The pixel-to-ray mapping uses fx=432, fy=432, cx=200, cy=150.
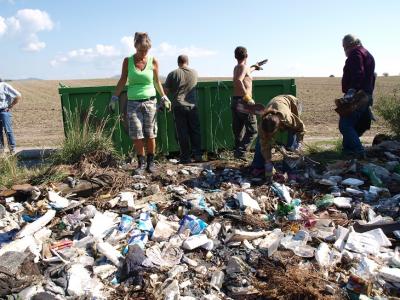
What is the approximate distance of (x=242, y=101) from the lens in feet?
21.6

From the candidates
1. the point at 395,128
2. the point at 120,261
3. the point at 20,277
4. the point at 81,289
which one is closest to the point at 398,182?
the point at 395,128

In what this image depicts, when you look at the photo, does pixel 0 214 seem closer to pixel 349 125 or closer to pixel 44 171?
pixel 44 171

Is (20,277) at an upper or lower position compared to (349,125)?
lower

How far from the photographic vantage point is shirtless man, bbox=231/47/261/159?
21.4ft

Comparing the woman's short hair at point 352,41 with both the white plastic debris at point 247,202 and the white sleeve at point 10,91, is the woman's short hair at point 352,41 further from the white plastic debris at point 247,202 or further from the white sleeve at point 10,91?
the white sleeve at point 10,91

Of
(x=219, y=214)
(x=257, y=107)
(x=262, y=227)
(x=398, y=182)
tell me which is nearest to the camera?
(x=262, y=227)

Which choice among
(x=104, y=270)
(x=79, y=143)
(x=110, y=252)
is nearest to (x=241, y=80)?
(x=79, y=143)

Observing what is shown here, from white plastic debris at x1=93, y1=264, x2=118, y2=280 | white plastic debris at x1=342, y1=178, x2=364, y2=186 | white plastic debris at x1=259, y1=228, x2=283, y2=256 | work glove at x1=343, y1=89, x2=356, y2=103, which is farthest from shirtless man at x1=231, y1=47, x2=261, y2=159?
white plastic debris at x1=93, y1=264, x2=118, y2=280

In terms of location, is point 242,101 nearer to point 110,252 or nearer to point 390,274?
point 110,252

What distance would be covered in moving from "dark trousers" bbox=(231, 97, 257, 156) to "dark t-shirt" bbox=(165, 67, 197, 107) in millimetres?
687

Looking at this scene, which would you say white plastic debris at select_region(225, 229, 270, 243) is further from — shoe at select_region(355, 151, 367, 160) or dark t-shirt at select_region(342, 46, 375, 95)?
dark t-shirt at select_region(342, 46, 375, 95)

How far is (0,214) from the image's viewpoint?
4801mm

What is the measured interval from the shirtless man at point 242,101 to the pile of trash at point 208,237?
0.92 meters

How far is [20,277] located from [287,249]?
7.68 feet
